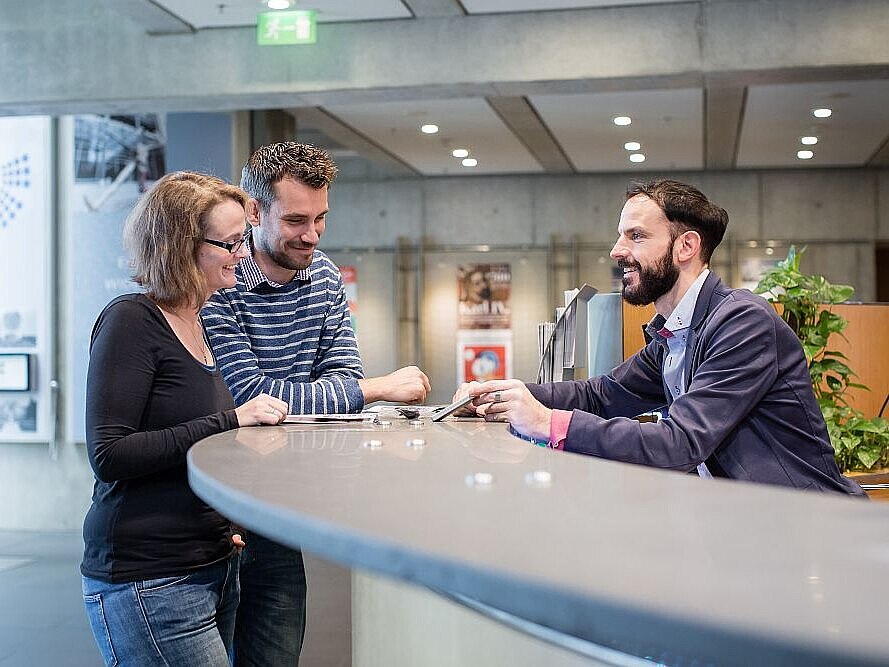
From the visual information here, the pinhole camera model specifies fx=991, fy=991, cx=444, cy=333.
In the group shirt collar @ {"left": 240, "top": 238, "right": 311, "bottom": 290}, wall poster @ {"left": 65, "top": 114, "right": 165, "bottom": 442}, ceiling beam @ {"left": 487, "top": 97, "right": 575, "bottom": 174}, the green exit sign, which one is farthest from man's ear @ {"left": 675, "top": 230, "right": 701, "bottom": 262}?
ceiling beam @ {"left": 487, "top": 97, "right": 575, "bottom": 174}

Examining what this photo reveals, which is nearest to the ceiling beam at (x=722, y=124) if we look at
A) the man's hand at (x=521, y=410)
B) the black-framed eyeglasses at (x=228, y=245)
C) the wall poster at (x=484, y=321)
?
the wall poster at (x=484, y=321)

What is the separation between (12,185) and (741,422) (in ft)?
25.2

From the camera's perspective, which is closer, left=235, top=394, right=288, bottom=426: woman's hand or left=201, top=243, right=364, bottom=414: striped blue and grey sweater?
left=235, top=394, right=288, bottom=426: woman's hand

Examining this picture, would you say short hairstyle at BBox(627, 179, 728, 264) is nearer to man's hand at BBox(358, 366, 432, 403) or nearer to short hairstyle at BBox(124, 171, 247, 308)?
man's hand at BBox(358, 366, 432, 403)

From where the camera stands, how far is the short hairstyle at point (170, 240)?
205 cm

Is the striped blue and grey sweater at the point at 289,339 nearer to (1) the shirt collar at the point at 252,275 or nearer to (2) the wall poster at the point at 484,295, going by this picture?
(1) the shirt collar at the point at 252,275

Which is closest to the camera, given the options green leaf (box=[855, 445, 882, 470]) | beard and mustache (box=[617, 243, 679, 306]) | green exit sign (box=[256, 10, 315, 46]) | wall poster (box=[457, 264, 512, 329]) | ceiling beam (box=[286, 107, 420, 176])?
beard and mustache (box=[617, 243, 679, 306])

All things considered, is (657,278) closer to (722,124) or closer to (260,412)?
(260,412)

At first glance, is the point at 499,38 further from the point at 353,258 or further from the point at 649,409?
the point at 353,258

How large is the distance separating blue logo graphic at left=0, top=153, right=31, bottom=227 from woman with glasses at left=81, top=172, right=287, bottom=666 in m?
6.99

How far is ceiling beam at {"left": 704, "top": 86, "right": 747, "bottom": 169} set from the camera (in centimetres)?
892

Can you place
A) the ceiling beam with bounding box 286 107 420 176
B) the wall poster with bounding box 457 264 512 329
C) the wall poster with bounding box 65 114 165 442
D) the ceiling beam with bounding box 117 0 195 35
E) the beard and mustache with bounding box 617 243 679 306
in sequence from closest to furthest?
the beard and mustache with bounding box 617 243 679 306, the ceiling beam with bounding box 117 0 195 35, the wall poster with bounding box 65 114 165 442, the ceiling beam with bounding box 286 107 420 176, the wall poster with bounding box 457 264 512 329

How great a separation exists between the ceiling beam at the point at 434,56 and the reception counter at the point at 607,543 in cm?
594

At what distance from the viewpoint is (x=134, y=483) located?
1.94 metres
